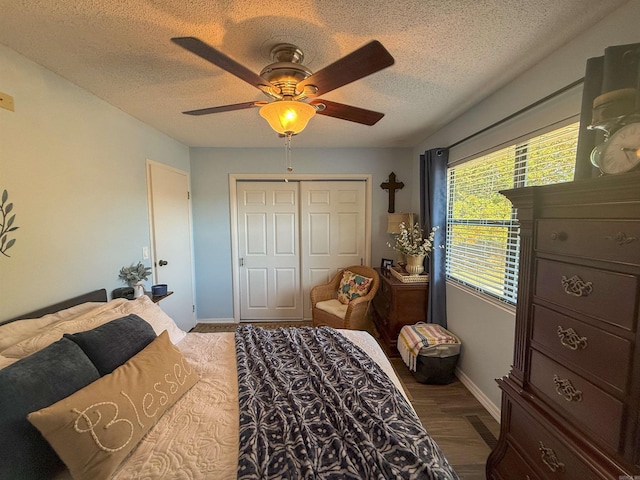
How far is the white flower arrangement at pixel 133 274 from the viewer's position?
7.16 ft

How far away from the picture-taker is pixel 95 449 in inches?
33.8

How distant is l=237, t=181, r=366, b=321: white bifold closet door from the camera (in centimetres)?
355

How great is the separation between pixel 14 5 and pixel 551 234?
8.08ft

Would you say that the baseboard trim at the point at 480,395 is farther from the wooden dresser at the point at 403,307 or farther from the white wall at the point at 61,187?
the white wall at the point at 61,187

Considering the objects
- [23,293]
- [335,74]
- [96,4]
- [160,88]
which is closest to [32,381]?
[23,293]

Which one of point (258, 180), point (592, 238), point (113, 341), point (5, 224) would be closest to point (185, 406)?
point (113, 341)

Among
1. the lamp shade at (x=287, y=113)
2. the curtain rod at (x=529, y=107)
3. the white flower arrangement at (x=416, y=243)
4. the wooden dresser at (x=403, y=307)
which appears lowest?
the wooden dresser at (x=403, y=307)

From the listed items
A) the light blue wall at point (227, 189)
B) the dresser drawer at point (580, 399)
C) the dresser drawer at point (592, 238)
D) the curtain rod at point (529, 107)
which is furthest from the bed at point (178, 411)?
the light blue wall at point (227, 189)

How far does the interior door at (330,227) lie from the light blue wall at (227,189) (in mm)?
183

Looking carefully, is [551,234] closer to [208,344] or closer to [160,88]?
[208,344]

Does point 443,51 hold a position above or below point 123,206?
above

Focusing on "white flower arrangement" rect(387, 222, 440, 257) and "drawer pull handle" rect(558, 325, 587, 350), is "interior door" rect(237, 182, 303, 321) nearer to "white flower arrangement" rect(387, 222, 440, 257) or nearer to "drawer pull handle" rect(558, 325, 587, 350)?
"white flower arrangement" rect(387, 222, 440, 257)

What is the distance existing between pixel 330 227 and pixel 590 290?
2.85m

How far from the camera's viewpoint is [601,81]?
1084 mm
